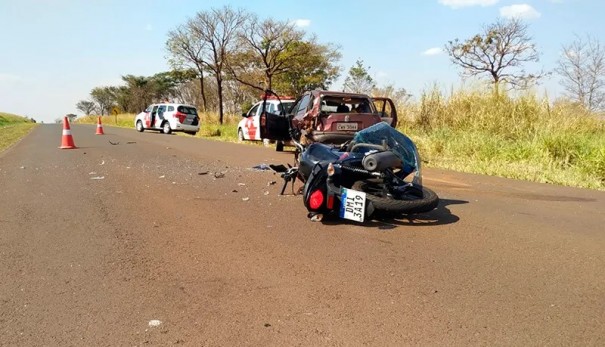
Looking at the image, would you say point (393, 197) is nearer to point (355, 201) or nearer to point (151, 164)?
point (355, 201)

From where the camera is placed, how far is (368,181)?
5.34m

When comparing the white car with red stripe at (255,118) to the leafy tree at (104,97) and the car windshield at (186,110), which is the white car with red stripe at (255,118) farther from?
the leafy tree at (104,97)

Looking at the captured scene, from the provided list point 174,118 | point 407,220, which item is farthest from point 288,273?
point 174,118

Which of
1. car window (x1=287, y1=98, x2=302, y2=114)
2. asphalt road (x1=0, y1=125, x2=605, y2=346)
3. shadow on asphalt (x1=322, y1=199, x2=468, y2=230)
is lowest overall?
asphalt road (x1=0, y1=125, x2=605, y2=346)

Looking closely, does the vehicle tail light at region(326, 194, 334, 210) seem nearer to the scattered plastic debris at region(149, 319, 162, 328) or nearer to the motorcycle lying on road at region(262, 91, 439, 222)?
the motorcycle lying on road at region(262, 91, 439, 222)

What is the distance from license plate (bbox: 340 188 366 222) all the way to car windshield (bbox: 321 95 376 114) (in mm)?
7028

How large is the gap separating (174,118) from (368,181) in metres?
23.6

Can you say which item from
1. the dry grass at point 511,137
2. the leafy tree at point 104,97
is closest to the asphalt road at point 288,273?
the dry grass at point 511,137

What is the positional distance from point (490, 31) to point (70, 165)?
31.2 metres

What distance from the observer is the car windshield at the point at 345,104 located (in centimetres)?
1212

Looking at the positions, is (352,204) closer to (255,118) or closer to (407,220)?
(407,220)

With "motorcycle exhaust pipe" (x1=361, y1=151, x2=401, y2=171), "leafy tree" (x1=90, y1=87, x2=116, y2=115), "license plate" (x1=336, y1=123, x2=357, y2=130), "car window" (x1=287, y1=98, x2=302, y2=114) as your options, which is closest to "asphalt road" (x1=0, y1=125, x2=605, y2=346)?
"motorcycle exhaust pipe" (x1=361, y1=151, x2=401, y2=171)

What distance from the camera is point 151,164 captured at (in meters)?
11.1

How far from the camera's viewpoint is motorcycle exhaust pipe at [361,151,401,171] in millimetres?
5090
